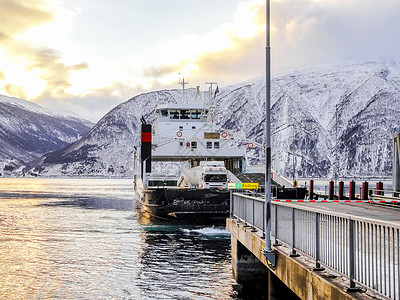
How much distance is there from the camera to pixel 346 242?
8.88m

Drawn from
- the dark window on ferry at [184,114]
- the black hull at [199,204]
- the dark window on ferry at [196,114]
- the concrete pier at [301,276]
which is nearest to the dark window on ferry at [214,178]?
the black hull at [199,204]

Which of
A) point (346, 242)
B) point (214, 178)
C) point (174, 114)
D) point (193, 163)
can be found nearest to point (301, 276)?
point (346, 242)

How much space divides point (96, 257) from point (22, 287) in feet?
22.8

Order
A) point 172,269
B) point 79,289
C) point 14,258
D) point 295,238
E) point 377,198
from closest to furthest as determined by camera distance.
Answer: point 295,238 → point 79,289 → point 172,269 → point 14,258 → point 377,198

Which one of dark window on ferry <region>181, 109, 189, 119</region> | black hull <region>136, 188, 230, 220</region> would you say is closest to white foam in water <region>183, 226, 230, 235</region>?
black hull <region>136, 188, 230, 220</region>

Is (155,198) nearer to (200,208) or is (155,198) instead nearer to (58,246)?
(200,208)

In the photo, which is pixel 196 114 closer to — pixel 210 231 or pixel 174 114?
pixel 174 114

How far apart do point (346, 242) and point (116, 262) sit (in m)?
17.9

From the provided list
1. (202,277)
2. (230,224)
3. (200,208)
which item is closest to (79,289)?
(202,277)

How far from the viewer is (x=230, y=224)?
2181 centimetres

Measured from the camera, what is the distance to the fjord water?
19062 mm

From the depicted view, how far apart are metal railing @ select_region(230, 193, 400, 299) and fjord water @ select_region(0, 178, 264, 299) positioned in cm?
695

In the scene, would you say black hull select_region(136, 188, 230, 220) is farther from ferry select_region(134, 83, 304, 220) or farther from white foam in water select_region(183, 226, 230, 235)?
white foam in water select_region(183, 226, 230, 235)

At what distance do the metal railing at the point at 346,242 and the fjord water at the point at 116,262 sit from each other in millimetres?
6947
